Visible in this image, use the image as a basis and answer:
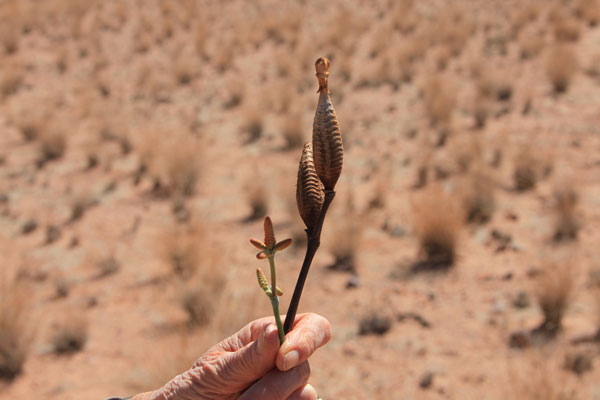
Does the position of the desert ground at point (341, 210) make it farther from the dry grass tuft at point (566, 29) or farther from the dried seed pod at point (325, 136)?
the dried seed pod at point (325, 136)

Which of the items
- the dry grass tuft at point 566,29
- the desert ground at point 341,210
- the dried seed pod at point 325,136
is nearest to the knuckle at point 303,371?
the dried seed pod at point 325,136

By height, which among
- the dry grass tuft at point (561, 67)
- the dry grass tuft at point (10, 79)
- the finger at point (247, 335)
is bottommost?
the finger at point (247, 335)

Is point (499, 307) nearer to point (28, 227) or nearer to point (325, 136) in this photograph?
point (325, 136)

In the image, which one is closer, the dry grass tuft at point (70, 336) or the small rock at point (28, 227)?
the dry grass tuft at point (70, 336)

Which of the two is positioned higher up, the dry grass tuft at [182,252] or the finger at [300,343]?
the dry grass tuft at [182,252]

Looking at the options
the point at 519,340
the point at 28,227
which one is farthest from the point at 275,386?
Result: the point at 28,227

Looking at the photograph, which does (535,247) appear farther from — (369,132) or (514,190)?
(369,132)

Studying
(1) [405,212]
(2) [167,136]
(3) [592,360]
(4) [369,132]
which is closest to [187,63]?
(2) [167,136]
